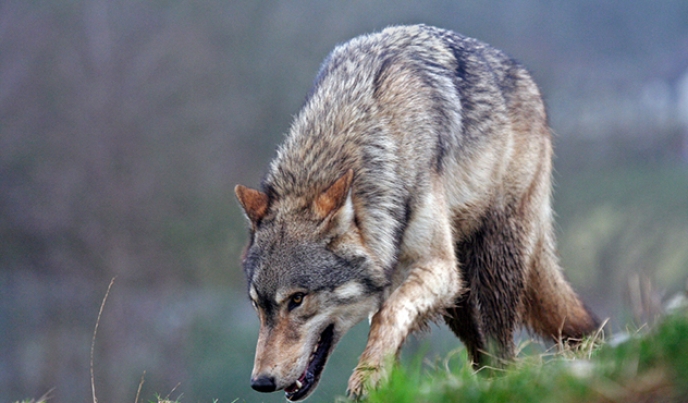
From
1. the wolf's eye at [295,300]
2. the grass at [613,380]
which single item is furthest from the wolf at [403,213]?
the grass at [613,380]

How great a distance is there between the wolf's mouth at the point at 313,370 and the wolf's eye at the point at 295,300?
23 cm

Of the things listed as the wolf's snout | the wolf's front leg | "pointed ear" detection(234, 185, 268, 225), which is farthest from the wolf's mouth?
"pointed ear" detection(234, 185, 268, 225)

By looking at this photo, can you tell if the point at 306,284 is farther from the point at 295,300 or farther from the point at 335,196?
the point at 335,196

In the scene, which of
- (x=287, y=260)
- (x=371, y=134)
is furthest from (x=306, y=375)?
(x=371, y=134)

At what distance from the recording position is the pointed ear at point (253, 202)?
375cm

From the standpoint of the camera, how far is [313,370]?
141 inches

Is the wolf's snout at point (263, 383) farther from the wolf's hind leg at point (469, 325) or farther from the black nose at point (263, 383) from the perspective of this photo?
the wolf's hind leg at point (469, 325)

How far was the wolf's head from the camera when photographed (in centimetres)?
342

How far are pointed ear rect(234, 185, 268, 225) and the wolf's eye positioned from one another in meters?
0.50

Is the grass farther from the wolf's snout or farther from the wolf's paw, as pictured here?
the wolf's snout

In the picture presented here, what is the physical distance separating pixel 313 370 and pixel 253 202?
87cm

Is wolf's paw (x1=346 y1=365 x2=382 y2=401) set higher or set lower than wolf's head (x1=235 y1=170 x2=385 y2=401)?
lower

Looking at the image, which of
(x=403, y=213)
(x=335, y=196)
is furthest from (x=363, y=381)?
(x=403, y=213)

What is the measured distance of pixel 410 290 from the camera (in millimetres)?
3633
